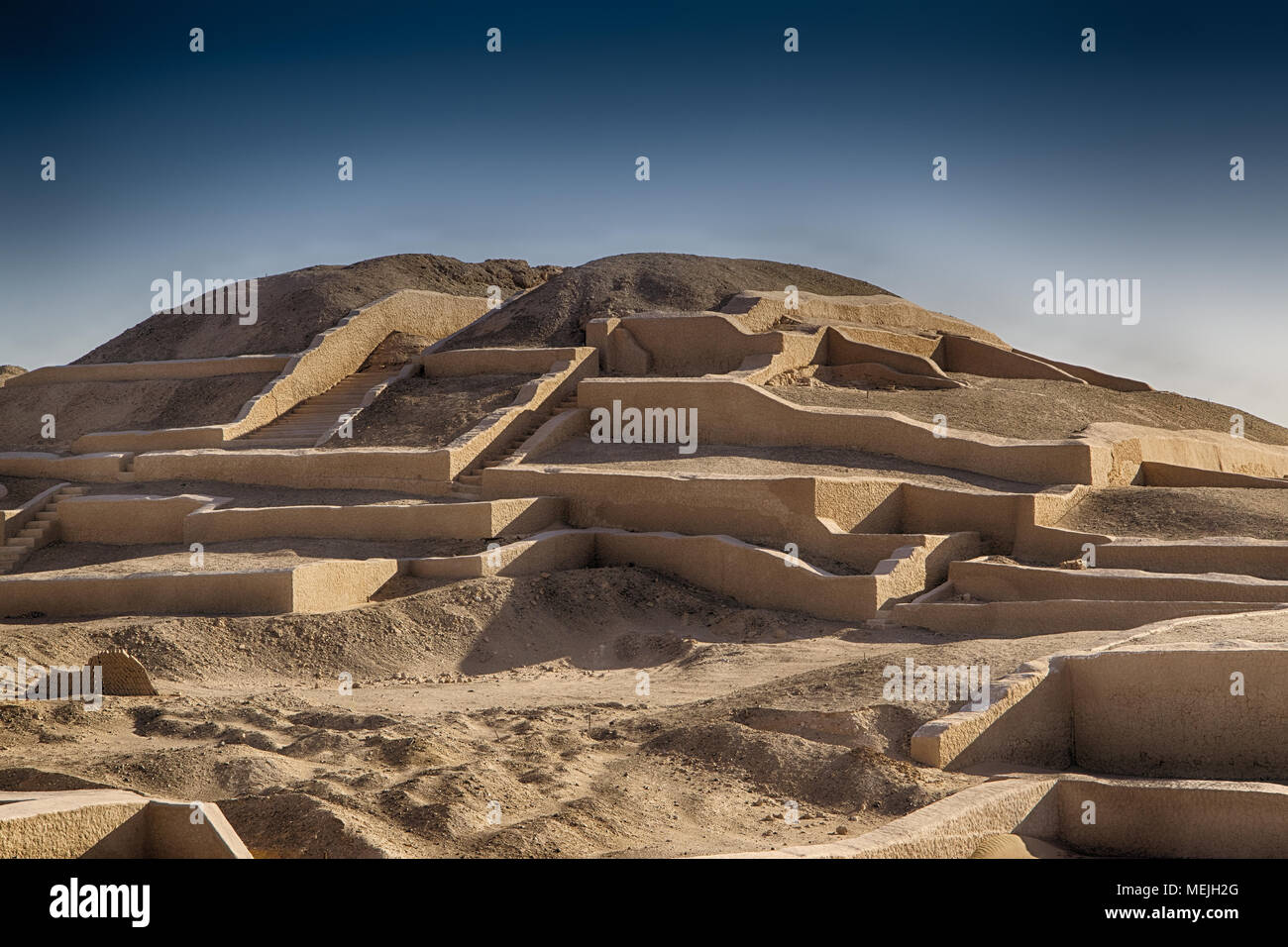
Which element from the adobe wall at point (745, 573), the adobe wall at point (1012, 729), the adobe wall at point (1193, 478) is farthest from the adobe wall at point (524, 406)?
the adobe wall at point (1012, 729)

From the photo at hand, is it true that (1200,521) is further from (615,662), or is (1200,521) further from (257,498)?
(257,498)

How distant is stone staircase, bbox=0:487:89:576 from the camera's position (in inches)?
596

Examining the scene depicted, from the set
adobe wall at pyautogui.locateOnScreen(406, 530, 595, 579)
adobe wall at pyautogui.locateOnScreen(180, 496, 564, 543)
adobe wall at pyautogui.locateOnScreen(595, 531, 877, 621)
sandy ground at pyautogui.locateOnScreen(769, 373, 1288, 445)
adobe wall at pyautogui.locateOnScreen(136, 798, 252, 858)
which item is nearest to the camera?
adobe wall at pyautogui.locateOnScreen(136, 798, 252, 858)

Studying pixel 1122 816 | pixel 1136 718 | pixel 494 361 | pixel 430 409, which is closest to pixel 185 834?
pixel 1122 816

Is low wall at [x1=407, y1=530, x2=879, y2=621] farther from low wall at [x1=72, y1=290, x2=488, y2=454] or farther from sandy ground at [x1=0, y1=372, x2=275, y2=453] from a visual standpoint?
sandy ground at [x1=0, y1=372, x2=275, y2=453]

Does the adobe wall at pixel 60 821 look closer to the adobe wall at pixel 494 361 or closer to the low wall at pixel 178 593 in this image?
the low wall at pixel 178 593

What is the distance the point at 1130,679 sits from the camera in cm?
805

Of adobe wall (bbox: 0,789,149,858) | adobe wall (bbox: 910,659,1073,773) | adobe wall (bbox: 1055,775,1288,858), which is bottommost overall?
adobe wall (bbox: 1055,775,1288,858)

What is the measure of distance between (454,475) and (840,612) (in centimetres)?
547

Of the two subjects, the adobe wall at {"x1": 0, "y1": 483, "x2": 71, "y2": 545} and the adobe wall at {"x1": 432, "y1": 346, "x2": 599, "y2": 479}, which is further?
the adobe wall at {"x1": 432, "y1": 346, "x2": 599, "y2": 479}

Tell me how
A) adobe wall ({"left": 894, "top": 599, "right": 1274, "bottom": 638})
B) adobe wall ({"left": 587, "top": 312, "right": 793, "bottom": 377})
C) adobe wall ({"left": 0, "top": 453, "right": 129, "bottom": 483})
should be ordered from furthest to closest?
adobe wall ({"left": 587, "top": 312, "right": 793, "bottom": 377}) → adobe wall ({"left": 0, "top": 453, "right": 129, "bottom": 483}) → adobe wall ({"left": 894, "top": 599, "right": 1274, "bottom": 638})

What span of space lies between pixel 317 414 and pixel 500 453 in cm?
478

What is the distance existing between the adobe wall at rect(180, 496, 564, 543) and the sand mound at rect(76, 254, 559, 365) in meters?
9.19

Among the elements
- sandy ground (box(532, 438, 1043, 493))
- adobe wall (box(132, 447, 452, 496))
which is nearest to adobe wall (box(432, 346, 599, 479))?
adobe wall (box(132, 447, 452, 496))
